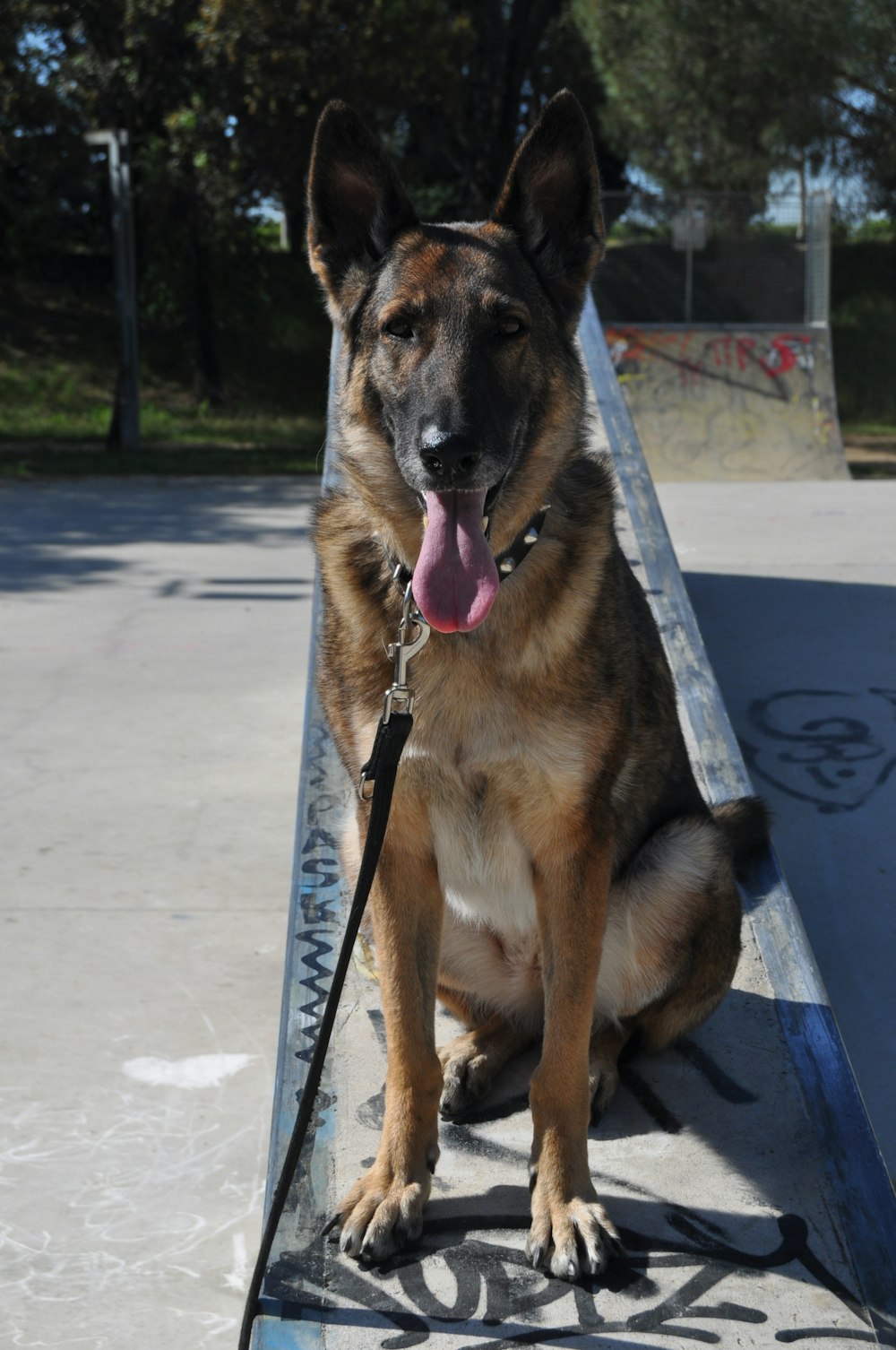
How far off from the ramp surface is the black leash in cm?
10

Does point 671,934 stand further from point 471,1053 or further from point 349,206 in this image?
point 349,206

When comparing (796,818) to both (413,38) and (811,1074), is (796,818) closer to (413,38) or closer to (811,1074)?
(811,1074)

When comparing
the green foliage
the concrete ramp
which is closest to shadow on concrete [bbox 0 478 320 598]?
the concrete ramp

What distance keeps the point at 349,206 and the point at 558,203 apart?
44cm

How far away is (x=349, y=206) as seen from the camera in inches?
106

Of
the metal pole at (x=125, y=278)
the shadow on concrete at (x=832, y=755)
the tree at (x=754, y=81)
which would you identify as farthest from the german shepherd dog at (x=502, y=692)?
the tree at (x=754, y=81)

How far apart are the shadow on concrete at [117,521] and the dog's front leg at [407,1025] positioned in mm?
6629

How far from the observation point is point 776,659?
5.37 m

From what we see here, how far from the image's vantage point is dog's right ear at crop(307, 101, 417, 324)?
2.61 metres

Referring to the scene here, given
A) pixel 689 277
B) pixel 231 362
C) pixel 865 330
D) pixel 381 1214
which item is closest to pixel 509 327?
pixel 381 1214

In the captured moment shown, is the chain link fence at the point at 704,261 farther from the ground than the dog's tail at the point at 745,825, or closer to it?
farther from the ground

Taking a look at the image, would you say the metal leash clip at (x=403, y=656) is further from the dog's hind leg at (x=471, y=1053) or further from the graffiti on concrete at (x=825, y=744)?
the graffiti on concrete at (x=825, y=744)

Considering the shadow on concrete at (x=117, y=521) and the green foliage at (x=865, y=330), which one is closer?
the shadow on concrete at (x=117, y=521)

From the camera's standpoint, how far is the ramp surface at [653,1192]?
2170 mm
